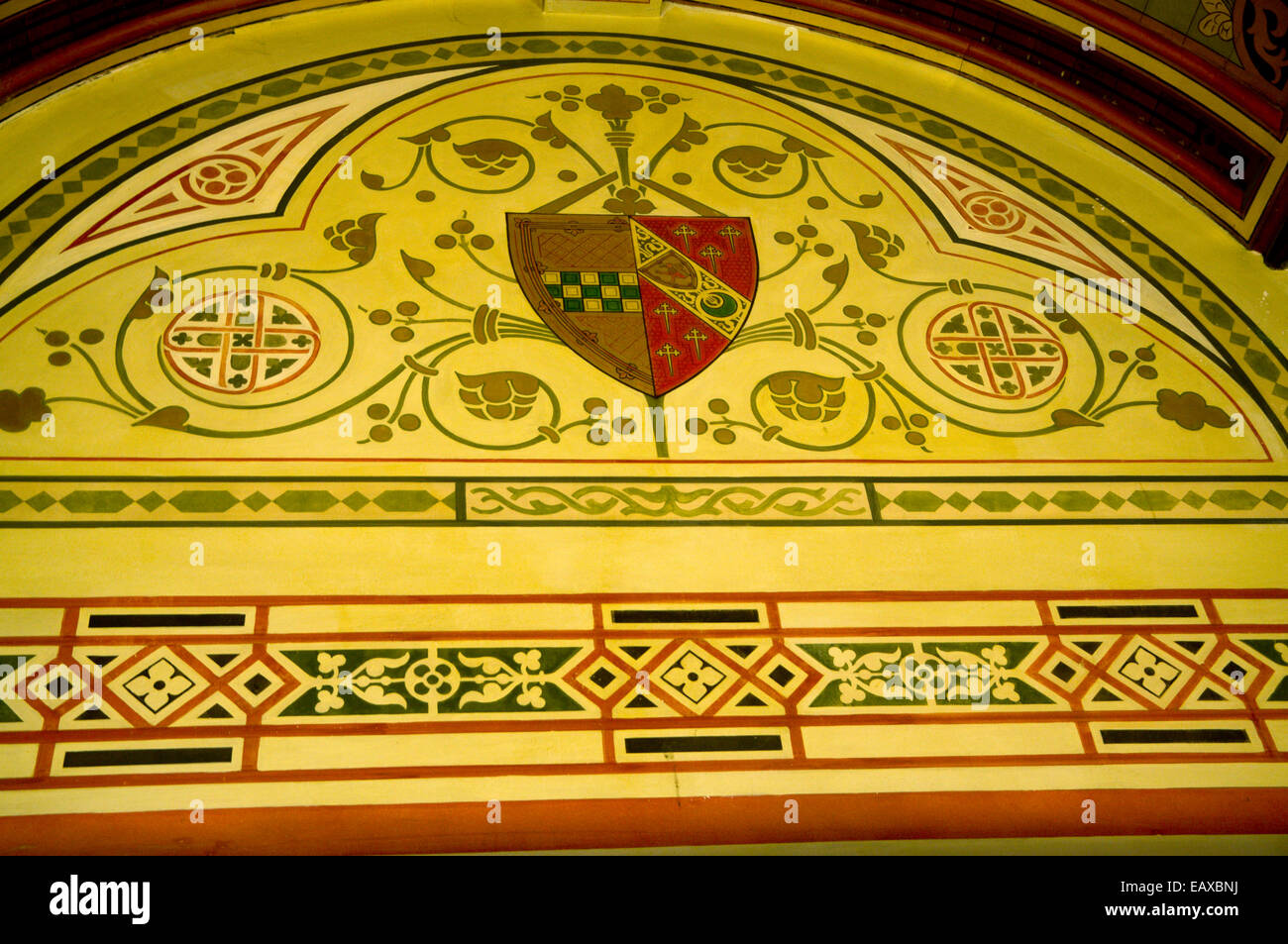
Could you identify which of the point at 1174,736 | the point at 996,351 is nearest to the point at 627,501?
the point at 996,351

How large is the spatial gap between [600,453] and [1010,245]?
1.62 meters

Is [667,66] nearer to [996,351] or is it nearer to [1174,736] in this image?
[996,351]

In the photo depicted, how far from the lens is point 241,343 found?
13.3ft

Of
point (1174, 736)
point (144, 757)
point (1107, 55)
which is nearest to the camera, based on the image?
point (144, 757)

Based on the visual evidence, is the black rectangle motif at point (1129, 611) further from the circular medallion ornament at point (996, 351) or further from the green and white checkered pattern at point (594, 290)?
the green and white checkered pattern at point (594, 290)

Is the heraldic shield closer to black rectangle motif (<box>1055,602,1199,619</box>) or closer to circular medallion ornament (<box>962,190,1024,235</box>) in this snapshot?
circular medallion ornament (<box>962,190,1024,235</box>)

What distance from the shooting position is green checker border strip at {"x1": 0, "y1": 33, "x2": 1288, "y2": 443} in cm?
435

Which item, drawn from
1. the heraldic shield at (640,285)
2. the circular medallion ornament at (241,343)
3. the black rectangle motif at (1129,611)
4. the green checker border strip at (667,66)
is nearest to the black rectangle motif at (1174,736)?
the black rectangle motif at (1129,611)

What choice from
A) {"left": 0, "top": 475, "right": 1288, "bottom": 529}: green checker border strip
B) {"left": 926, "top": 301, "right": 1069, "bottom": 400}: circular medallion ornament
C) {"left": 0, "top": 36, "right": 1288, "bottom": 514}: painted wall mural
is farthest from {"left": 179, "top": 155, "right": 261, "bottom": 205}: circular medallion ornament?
{"left": 926, "top": 301, "right": 1069, "bottom": 400}: circular medallion ornament

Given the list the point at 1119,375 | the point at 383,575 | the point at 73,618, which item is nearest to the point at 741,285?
the point at 1119,375

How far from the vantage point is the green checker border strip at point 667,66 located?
4348mm

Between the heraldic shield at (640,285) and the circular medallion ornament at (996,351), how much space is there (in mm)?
587

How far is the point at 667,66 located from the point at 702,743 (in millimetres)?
2665

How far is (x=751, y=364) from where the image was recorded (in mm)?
4172
